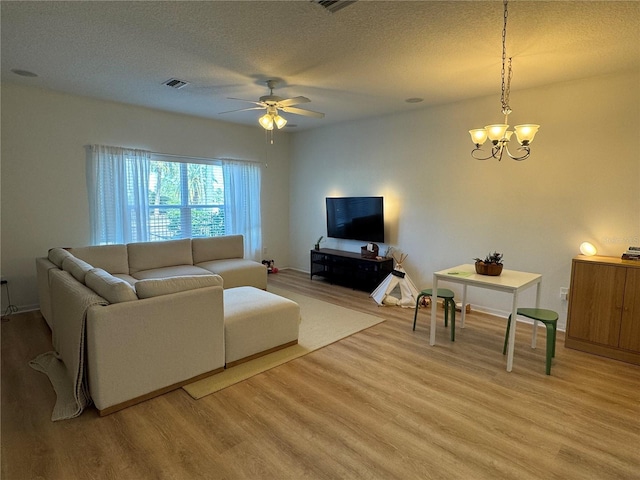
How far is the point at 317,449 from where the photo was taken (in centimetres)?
210

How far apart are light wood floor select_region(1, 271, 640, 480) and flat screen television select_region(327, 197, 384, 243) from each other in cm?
263

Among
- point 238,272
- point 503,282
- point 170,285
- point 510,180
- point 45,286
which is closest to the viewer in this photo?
point 170,285

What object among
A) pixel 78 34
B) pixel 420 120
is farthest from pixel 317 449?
pixel 420 120

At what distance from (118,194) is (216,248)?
1.56 m

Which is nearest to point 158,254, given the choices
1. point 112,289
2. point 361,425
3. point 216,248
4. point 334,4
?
point 216,248

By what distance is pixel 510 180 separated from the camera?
4305 mm

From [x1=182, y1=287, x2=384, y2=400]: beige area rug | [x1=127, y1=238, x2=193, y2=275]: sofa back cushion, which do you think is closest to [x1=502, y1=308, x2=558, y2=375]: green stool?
[x1=182, y1=287, x2=384, y2=400]: beige area rug

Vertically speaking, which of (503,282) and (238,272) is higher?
(503,282)

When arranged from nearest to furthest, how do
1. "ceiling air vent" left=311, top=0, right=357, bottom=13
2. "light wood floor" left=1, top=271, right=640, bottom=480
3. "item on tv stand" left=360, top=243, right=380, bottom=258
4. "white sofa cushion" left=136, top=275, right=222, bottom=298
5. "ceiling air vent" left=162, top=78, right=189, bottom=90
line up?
1. "light wood floor" left=1, top=271, right=640, bottom=480
2. "ceiling air vent" left=311, top=0, right=357, bottom=13
3. "white sofa cushion" left=136, top=275, right=222, bottom=298
4. "ceiling air vent" left=162, top=78, right=189, bottom=90
5. "item on tv stand" left=360, top=243, right=380, bottom=258

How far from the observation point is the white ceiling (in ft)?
7.88

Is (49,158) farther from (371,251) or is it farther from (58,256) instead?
(371,251)

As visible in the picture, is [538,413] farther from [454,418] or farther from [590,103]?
[590,103]

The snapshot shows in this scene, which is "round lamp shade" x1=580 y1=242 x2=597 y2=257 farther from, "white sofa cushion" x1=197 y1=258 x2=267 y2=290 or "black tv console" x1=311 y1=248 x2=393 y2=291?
"white sofa cushion" x1=197 y1=258 x2=267 y2=290

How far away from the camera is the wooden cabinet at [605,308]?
126 inches
